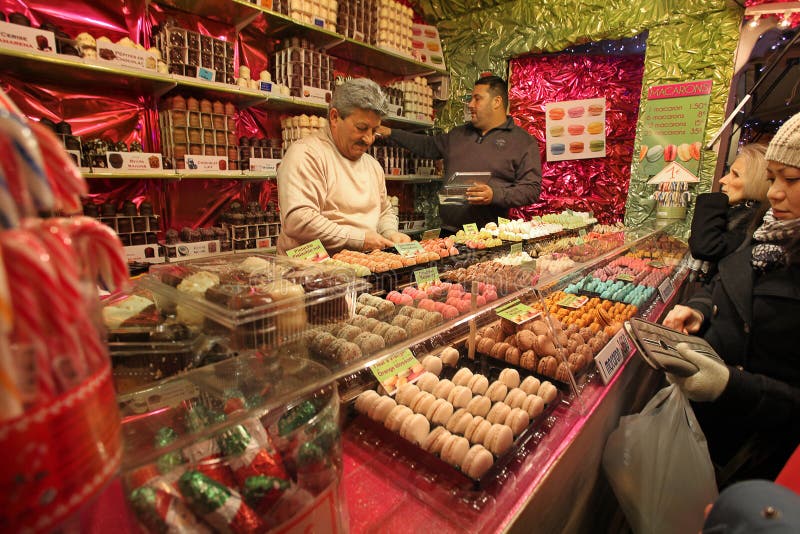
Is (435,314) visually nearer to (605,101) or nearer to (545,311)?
(545,311)

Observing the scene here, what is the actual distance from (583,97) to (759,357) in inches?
195

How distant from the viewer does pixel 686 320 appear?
2285 mm

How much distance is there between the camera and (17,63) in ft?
8.84

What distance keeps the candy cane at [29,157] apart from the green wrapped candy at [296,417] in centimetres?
64

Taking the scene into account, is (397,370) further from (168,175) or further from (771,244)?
(168,175)

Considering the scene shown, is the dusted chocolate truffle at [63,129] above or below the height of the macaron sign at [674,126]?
below

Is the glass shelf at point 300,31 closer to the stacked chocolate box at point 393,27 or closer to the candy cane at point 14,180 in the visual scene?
the stacked chocolate box at point 393,27

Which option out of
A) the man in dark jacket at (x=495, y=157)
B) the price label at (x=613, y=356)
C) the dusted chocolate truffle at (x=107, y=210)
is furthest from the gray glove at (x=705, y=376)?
the dusted chocolate truffle at (x=107, y=210)

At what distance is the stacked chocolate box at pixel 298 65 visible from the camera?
13.1 ft

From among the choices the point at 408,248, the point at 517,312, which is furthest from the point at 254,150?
the point at 517,312

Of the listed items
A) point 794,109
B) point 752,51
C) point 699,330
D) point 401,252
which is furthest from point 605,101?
point 401,252

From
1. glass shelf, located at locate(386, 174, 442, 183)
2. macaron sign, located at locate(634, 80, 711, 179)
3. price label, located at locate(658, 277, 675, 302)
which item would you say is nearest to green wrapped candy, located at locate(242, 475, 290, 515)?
price label, located at locate(658, 277, 675, 302)

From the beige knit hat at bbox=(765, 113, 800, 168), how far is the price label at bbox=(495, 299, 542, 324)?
1.08 metres

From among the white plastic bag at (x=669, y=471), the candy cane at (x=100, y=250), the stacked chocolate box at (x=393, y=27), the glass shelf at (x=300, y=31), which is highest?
the stacked chocolate box at (x=393, y=27)
